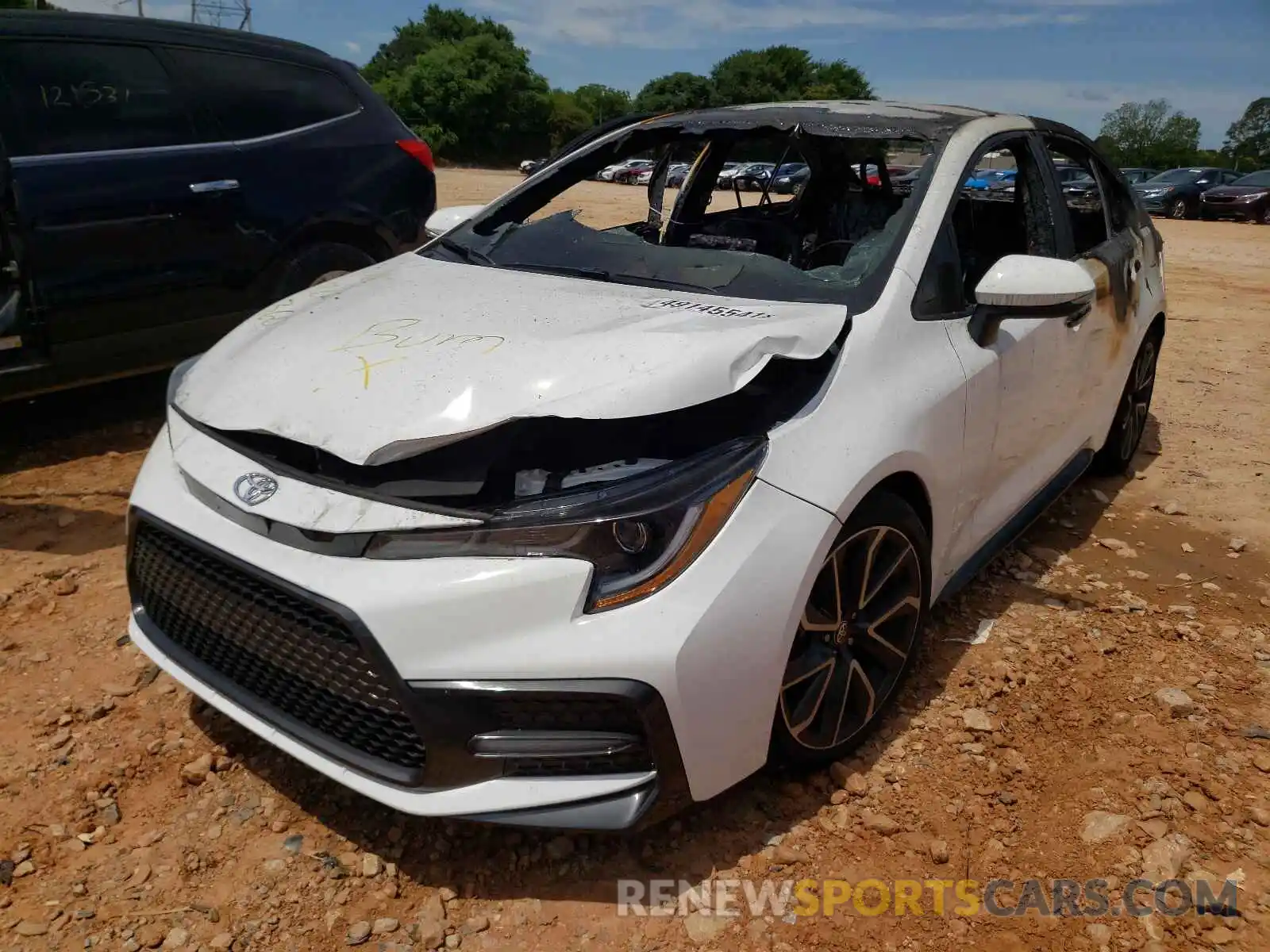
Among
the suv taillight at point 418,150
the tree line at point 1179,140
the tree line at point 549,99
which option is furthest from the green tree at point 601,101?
the suv taillight at point 418,150

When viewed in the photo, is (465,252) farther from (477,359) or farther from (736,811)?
(736,811)

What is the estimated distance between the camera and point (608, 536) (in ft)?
6.07

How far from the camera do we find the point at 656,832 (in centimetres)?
220

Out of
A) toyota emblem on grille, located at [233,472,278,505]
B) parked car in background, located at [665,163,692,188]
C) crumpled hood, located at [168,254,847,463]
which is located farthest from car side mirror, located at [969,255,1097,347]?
toyota emblem on grille, located at [233,472,278,505]

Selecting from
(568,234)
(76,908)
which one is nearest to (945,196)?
(568,234)

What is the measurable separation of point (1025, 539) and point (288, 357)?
2.92m

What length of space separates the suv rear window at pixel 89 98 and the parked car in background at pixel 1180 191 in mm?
22666

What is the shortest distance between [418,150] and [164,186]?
1538mm

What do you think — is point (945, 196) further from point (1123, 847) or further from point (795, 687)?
point (1123, 847)

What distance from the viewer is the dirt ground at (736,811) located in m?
1.97

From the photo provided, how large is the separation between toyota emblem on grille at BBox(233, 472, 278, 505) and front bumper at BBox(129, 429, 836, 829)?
2.0 inches

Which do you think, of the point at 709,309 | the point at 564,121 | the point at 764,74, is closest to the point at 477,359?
the point at 709,309

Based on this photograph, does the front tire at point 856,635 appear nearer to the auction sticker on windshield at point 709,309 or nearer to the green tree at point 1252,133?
the auction sticker on windshield at point 709,309

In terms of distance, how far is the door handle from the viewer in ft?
14.3
